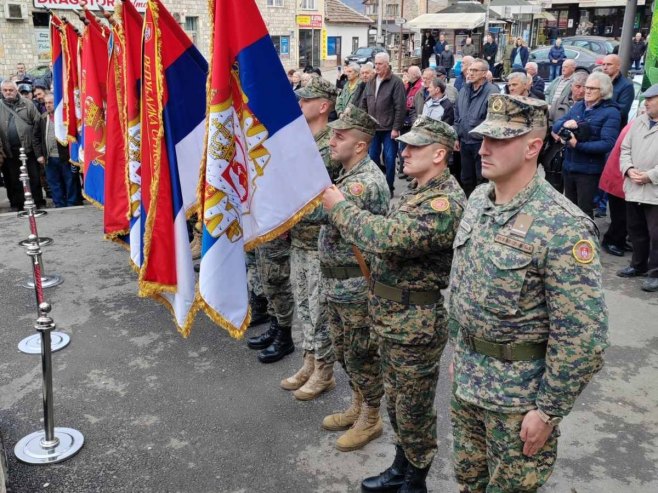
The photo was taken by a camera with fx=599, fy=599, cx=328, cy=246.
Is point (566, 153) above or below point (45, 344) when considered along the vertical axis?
above

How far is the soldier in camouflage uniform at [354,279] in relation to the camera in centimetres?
332

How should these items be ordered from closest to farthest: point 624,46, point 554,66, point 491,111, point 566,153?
point 491,111 → point 566,153 → point 624,46 → point 554,66

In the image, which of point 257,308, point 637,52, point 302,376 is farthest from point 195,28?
point 302,376

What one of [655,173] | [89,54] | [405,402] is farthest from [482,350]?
[89,54]

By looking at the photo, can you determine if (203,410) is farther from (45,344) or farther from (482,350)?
(482,350)

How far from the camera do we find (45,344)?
3504 mm

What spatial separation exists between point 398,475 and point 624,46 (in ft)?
26.2

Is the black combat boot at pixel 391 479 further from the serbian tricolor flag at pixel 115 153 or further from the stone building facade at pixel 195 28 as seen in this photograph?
the stone building facade at pixel 195 28

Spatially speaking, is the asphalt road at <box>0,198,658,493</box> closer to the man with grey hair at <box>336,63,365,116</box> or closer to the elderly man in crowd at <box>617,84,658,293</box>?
the elderly man in crowd at <box>617,84,658,293</box>

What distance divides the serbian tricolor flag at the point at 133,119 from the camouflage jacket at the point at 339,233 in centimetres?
128

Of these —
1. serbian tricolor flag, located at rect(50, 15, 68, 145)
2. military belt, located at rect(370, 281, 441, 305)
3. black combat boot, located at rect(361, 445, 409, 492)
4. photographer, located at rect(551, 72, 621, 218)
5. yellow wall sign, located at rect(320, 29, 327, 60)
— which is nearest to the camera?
military belt, located at rect(370, 281, 441, 305)

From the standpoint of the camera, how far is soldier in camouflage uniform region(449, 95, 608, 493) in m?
2.10

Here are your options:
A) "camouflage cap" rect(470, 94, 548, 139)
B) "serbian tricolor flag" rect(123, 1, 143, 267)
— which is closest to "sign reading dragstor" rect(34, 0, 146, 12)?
"serbian tricolor flag" rect(123, 1, 143, 267)

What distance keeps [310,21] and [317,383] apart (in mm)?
38086
